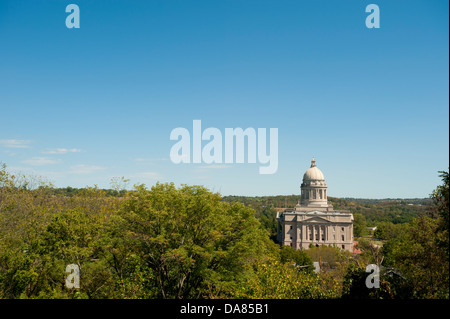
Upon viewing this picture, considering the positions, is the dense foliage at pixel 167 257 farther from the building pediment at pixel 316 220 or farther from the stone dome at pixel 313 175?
the stone dome at pixel 313 175

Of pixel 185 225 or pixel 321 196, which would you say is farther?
pixel 321 196

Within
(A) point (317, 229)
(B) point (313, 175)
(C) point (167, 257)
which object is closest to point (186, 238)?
(C) point (167, 257)

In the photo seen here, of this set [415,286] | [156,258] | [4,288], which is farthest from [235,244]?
[4,288]

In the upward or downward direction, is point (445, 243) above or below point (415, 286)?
above

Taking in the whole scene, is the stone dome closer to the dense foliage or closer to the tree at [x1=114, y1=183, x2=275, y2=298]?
the dense foliage

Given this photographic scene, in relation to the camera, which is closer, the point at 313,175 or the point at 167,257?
the point at 167,257

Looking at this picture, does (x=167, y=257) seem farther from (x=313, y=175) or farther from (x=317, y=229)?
(x=313, y=175)

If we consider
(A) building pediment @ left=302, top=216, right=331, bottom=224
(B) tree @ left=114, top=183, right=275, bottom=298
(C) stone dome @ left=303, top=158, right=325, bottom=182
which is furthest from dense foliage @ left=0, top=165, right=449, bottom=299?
(C) stone dome @ left=303, top=158, right=325, bottom=182

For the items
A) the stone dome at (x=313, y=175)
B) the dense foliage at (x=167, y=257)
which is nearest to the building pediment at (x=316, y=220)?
the stone dome at (x=313, y=175)

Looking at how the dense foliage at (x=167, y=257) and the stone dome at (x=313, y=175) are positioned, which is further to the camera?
the stone dome at (x=313, y=175)

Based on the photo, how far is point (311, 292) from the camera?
18.2m

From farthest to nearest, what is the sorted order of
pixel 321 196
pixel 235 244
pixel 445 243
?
pixel 321 196, pixel 235 244, pixel 445 243
